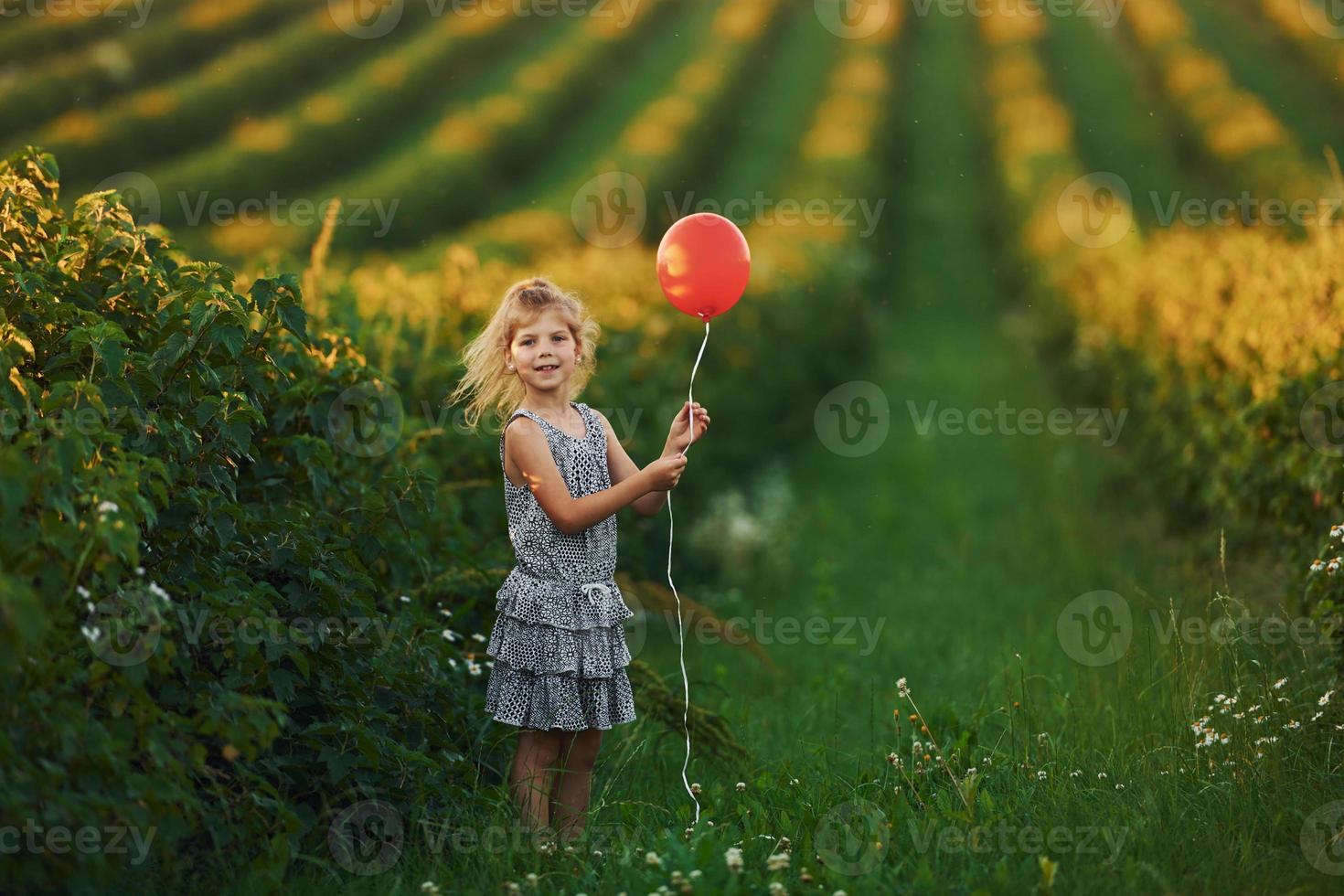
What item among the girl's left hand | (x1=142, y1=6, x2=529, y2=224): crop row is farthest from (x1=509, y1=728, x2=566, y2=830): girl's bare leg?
(x1=142, y1=6, x2=529, y2=224): crop row

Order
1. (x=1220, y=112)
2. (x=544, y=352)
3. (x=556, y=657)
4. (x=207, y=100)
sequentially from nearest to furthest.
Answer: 1. (x=556, y=657)
2. (x=544, y=352)
3. (x=207, y=100)
4. (x=1220, y=112)

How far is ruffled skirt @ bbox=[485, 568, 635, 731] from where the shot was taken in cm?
327

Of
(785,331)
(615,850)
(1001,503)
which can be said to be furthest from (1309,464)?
(785,331)

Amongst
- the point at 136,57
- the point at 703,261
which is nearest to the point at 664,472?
the point at 703,261

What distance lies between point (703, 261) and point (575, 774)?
1.50 m

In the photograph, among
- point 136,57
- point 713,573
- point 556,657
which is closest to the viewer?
point 556,657

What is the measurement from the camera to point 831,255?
1262 centimetres

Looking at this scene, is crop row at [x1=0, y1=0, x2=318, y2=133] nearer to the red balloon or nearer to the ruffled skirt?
the red balloon

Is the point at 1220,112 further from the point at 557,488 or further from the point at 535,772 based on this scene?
the point at 535,772

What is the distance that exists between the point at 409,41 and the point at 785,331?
25.6 metres

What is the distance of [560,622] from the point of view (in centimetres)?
329

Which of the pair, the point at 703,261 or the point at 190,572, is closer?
the point at 190,572

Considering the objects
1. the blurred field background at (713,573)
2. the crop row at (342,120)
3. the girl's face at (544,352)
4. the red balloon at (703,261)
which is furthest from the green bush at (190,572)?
the crop row at (342,120)

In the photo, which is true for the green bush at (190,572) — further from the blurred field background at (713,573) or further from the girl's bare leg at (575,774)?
the girl's bare leg at (575,774)
